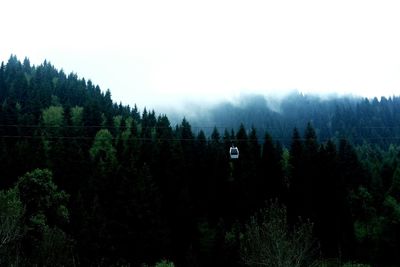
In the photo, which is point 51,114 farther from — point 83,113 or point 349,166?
point 349,166

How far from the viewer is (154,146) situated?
87938mm

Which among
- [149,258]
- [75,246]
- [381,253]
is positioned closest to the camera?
[75,246]

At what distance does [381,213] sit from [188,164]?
1551 inches

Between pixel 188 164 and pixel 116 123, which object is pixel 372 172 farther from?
pixel 116 123

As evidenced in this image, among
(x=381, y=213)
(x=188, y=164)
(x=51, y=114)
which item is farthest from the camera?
(x=51, y=114)

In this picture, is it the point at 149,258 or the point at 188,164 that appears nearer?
the point at 149,258

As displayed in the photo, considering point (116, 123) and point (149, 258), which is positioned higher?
point (116, 123)

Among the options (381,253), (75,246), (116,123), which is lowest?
(381,253)

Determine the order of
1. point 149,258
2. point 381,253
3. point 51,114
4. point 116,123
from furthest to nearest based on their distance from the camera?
point 116,123 < point 51,114 < point 381,253 < point 149,258

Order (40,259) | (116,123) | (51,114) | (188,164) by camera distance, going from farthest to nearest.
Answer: (116,123) → (51,114) → (188,164) → (40,259)

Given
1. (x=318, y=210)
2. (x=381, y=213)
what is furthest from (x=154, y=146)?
(x=381, y=213)

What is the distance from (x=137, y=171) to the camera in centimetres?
7288

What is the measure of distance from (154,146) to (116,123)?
48286 millimetres

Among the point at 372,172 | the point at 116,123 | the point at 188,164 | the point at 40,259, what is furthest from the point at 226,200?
the point at 116,123
